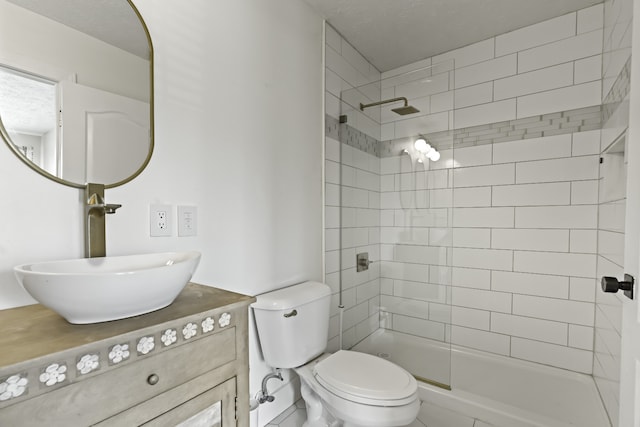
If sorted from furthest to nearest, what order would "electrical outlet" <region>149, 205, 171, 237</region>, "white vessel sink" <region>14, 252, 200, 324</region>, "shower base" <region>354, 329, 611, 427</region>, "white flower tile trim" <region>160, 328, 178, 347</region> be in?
"shower base" <region>354, 329, 611, 427</region>, "electrical outlet" <region>149, 205, 171, 237</region>, "white flower tile trim" <region>160, 328, 178, 347</region>, "white vessel sink" <region>14, 252, 200, 324</region>

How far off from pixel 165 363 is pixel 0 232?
1.97ft

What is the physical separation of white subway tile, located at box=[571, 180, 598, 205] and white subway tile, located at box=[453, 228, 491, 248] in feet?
1.81

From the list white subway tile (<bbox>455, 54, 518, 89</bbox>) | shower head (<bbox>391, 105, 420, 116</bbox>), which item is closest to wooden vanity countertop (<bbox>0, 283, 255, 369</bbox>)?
shower head (<bbox>391, 105, 420, 116</bbox>)

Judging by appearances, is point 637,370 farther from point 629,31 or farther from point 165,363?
point 629,31

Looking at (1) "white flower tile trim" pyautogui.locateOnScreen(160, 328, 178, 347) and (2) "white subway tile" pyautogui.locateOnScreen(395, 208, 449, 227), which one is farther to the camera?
(2) "white subway tile" pyautogui.locateOnScreen(395, 208, 449, 227)

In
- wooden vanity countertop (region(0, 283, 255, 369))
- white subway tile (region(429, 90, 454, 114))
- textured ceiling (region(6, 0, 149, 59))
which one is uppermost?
white subway tile (region(429, 90, 454, 114))

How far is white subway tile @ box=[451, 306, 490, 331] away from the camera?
7.67 ft

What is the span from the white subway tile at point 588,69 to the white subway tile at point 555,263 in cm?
114

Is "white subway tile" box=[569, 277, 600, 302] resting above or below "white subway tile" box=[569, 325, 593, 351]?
above

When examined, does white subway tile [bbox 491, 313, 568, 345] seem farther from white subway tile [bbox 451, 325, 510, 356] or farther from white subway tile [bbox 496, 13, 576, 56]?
white subway tile [bbox 496, 13, 576, 56]

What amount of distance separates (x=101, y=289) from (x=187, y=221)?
2.09 ft

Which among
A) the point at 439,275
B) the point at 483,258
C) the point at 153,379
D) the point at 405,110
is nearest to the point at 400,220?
the point at 439,275

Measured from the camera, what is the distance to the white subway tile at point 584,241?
2.00 m

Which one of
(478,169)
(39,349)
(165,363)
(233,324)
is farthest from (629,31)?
(39,349)
